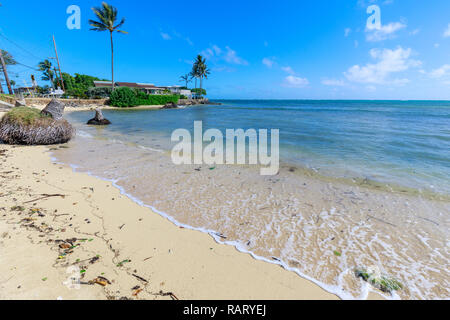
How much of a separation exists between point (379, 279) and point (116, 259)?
3.28 meters

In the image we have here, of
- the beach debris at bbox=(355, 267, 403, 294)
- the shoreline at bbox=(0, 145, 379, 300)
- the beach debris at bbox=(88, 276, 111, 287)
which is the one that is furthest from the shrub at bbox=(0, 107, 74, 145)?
the beach debris at bbox=(355, 267, 403, 294)

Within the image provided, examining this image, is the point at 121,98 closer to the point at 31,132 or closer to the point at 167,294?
the point at 31,132

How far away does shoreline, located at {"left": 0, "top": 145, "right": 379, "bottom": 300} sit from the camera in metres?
1.98

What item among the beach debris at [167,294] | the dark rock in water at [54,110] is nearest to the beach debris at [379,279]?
the beach debris at [167,294]

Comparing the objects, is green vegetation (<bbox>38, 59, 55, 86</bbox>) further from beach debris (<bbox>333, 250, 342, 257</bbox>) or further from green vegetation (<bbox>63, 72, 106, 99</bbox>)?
beach debris (<bbox>333, 250, 342, 257</bbox>)

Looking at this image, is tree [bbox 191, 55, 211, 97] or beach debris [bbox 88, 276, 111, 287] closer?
beach debris [bbox 88, 276, 111, 287]

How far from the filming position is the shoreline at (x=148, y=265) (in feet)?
6.49

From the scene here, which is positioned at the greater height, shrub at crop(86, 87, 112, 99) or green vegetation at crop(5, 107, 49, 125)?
shrub at crop(86, 87, 112, 99)

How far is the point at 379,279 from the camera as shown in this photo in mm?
2258

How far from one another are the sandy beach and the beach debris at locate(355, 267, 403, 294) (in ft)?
1.93

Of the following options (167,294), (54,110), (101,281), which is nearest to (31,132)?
(54,110)

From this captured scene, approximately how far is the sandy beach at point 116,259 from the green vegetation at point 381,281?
0.58 meters

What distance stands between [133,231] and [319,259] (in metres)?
2.83
